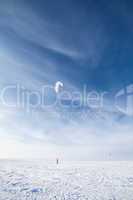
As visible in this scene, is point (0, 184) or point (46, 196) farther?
point (0, 184)

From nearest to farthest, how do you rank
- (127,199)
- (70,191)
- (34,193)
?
(127,199), (34,193), (70,191)

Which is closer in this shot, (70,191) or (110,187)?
(70,191)

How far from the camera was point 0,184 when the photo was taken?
44.7 ft

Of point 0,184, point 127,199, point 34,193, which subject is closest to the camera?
point 127,199

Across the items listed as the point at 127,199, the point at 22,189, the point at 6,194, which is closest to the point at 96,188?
the point at 127,199

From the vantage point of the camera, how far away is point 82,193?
40.1ft

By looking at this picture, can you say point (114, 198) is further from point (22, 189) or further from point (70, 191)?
point (22, 189)

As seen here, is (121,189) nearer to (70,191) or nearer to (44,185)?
(70,191)

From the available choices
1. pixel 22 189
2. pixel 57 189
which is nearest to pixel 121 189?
pixel 57 189

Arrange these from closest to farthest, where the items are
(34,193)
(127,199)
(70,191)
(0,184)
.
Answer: (127,199) → (34,193) → (70,191) → (0,184)

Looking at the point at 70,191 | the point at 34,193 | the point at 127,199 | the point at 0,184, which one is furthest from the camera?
the point at 0,184

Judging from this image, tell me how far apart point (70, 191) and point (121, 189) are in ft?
11.8

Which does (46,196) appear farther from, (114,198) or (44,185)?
(114,198)

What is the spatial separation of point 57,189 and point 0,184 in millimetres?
4024
